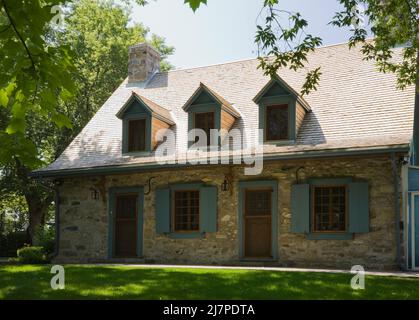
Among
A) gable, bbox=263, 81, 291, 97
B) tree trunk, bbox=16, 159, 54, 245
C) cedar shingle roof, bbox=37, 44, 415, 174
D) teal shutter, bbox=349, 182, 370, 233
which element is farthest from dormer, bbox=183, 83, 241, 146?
tree trunk, bbox=16, 159, 54, 245

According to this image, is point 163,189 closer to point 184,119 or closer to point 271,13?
point 184,119

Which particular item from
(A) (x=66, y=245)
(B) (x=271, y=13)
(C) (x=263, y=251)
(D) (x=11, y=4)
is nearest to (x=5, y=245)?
(A) (x=66, y=245)

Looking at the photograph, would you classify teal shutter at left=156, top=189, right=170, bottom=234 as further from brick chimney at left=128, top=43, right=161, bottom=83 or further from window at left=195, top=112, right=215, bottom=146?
brick chimney at left=128, top=43, right=161, bottom=83

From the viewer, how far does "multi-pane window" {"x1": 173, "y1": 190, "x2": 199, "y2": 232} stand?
48.1ft

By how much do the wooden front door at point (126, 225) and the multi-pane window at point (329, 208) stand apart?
5384mm

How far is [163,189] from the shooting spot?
48.6 feet

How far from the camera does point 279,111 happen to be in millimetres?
14414

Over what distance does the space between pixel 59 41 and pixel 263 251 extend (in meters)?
18.0

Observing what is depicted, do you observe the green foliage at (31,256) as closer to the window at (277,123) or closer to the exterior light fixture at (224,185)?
the exterior light fixture at (224,185)

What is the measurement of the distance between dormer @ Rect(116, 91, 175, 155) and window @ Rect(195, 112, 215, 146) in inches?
50.7

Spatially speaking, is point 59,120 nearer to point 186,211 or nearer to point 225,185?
point 225,185

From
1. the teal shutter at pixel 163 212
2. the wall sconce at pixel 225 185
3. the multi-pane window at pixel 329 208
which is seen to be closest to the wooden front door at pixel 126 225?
the teal shutter at pixel 163 212

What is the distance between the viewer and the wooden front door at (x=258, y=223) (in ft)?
45.5

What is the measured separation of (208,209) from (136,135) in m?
3.74
